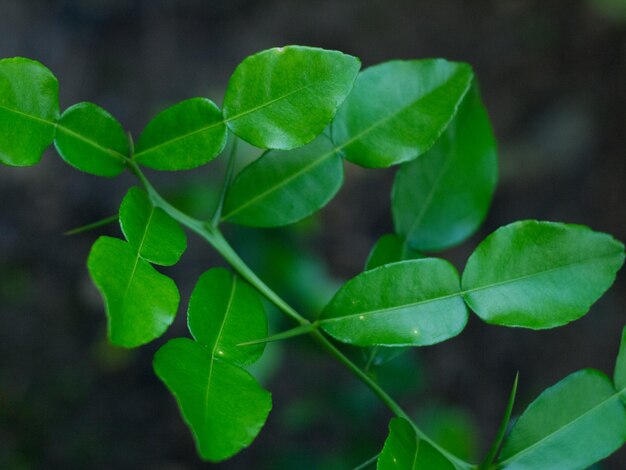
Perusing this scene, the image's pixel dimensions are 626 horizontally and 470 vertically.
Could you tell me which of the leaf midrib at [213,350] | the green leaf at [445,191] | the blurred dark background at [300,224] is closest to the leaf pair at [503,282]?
the leaf midrib at [213,350]

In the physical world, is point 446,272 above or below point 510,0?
above

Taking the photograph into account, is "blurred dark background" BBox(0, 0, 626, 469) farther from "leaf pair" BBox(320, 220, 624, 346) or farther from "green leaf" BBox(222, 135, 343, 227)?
"leaf pair" BBox(320, 220, 624, 346)

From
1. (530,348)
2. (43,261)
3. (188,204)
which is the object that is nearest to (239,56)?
(188,204)

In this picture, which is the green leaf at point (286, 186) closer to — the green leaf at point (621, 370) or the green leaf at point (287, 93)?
the green leaf at point (287, 93)

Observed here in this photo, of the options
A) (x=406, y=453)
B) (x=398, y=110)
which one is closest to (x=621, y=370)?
(x=406, y=453)

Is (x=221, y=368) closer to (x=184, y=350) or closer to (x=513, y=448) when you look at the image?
(x=184, y=350)

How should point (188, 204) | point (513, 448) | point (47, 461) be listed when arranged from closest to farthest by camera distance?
1. point (513, 448)
2. point (188, 204)
3. point (47, 461)
